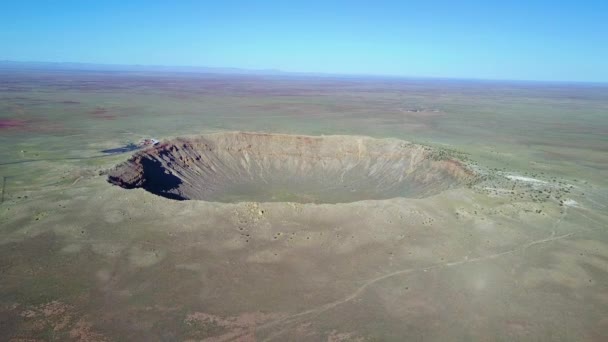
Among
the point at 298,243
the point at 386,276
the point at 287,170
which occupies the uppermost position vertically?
the point at 298,243

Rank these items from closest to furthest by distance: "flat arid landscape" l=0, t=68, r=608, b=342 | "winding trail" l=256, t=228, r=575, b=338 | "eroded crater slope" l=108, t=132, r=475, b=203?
"flat arid landscape" l=0, t=68, r=608, b=342 < "winding trail" l=256, t=228, r=575, b=338 < "eroded crater slope" l=108, t=132, r=475, b=203

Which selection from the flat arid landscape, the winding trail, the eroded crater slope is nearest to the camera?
the flat arid landscape

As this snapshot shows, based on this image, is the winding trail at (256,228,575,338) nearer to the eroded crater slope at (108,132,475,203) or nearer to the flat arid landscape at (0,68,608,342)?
the flat arid landscape at (0,68,608,342)

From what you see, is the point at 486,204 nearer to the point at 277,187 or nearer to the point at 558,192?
the point at 558,192

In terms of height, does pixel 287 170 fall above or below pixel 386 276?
above

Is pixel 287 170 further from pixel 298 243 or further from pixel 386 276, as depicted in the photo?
pixel 386 276

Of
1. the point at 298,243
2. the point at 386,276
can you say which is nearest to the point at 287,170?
the point at 298,243

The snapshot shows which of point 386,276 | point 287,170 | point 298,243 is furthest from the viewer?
point 287,170

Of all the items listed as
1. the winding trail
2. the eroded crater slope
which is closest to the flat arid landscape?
the winding trail
